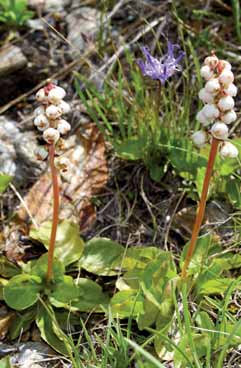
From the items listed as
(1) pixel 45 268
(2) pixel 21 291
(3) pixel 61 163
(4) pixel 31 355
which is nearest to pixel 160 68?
(3) pixel 61 163

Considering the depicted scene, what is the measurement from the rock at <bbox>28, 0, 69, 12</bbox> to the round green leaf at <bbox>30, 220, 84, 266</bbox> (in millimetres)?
1259

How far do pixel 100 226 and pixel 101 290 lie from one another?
0.34 meters

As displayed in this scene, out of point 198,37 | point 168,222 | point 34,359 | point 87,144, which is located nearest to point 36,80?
point 87,144

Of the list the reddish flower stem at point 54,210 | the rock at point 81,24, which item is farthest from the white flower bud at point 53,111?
the rock at point 81,24

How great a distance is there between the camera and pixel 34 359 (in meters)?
2.15

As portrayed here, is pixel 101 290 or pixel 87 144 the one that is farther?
pixel 87 144

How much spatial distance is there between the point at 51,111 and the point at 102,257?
720 mm

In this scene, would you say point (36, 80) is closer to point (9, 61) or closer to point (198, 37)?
point (9, 61)

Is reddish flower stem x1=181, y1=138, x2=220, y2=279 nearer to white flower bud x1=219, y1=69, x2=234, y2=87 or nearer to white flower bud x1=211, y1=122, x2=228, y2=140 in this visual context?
white flower bud x1=211, y1=122, x2=228, y2=140

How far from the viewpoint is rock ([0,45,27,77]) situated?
292 centimetres

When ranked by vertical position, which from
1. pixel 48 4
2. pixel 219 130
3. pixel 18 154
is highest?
pixel 219 130

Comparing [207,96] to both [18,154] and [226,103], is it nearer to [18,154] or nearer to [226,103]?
[226,103]

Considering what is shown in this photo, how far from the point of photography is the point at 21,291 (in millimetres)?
2211

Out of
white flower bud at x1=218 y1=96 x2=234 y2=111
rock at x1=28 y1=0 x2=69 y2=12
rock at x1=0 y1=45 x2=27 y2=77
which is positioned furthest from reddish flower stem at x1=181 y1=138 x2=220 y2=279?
rock at x1=28 y1=0 x2=69 y2=12
